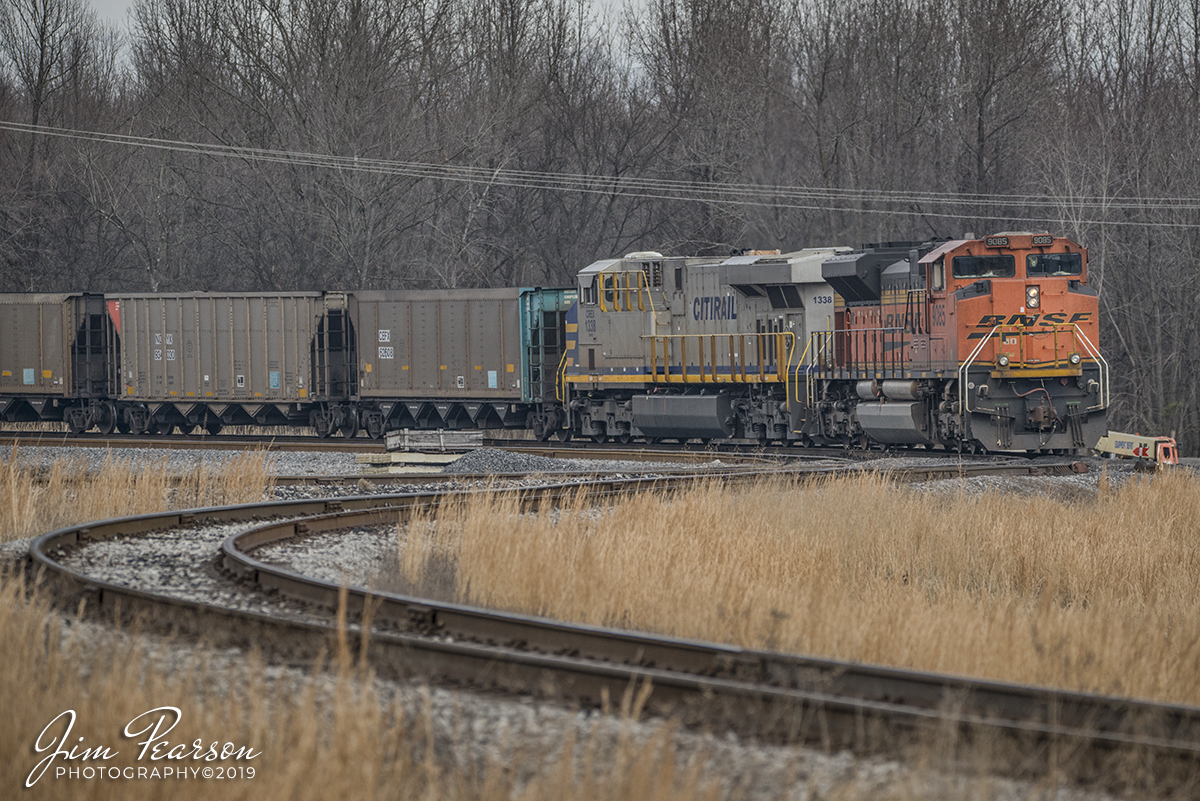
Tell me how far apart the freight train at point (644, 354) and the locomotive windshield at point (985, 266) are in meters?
0.03

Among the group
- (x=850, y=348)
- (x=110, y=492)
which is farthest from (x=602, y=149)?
(x=110, y=492)

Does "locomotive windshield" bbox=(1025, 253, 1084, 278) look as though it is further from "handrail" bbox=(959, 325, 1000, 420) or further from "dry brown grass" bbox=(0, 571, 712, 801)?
"dry brown grass" bbox=(0, 571, 712, 801)

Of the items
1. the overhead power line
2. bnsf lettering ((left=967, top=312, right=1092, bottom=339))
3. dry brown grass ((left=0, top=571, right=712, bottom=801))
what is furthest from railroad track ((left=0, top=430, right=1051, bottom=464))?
the overhead power line

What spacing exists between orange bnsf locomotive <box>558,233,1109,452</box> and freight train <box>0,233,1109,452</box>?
34 millimetres

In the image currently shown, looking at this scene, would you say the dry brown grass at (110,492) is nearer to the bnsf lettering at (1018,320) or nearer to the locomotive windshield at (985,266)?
the bnsf lettering at (1018,320)

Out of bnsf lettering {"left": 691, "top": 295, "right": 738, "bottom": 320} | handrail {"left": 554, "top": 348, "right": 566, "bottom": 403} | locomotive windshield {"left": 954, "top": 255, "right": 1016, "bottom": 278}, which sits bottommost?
handrail {"left": 554, "top": 348, "right": 566, "bottom": 403}

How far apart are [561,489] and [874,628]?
7.66m

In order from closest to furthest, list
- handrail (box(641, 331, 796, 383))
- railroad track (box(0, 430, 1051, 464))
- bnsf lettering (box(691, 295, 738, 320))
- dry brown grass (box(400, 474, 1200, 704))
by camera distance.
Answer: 1. dry brown grass (box(400, 474, 1200, 704))
2. railroad track (box(0, 430, 1051, 464))
3. handrail (box(641, 331, 796, 383))
4. bnsf lettering (box(691, 295, 738, 320))

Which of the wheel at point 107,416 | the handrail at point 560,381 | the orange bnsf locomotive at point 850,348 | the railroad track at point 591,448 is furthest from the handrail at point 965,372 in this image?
the wheel at point 107,416

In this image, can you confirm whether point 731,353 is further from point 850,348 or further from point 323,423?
point 323,423

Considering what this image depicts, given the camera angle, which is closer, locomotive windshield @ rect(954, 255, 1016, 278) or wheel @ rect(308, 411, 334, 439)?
locomotive windshield @ rect(954, 255, 1016, 278)

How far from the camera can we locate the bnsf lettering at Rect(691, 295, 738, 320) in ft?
75.3

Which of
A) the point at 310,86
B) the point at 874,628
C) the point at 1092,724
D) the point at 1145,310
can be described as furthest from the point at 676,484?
the point at 310,86

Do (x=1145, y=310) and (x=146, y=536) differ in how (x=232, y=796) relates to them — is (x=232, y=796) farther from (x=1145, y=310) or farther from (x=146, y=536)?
(x=1145, y=310)
